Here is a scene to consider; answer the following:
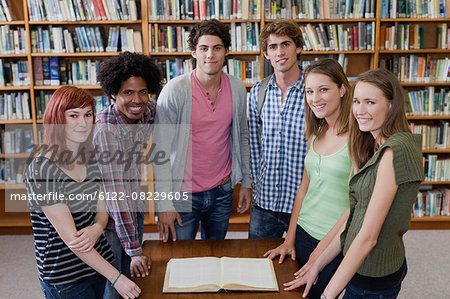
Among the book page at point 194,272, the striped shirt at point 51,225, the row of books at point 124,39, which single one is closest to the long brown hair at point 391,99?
the book page at point 194,272

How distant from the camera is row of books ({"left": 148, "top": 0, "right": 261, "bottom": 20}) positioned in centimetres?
366

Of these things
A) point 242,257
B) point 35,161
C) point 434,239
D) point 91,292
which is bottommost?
point 434,239

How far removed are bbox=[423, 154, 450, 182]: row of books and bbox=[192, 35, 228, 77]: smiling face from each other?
8.56 ft

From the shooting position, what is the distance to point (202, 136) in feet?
7.04

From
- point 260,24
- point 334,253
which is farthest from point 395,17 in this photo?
point 334,253

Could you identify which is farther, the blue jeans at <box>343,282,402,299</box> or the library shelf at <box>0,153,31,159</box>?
the library shelf at <box>0,153,31,159</box>

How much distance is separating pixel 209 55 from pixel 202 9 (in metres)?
1.76

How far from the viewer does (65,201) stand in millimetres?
1474

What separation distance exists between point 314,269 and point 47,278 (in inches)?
36.0

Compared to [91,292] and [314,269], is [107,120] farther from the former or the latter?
[314,269]

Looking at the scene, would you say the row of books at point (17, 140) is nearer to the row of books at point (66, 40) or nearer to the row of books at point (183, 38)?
the row of books at point (66, 40)

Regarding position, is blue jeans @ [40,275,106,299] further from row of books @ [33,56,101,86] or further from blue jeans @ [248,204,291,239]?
row of books @ [33,56,101,86]

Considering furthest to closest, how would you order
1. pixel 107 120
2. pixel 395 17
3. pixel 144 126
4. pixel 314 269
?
pixel 395 17 < pixel 144 126 < pixel 107 120 < pixel 314 269

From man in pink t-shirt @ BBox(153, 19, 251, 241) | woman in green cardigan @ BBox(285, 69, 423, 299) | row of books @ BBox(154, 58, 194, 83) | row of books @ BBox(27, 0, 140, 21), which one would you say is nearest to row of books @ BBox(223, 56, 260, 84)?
row of books @ BBox(154, 58, 194, 83)
